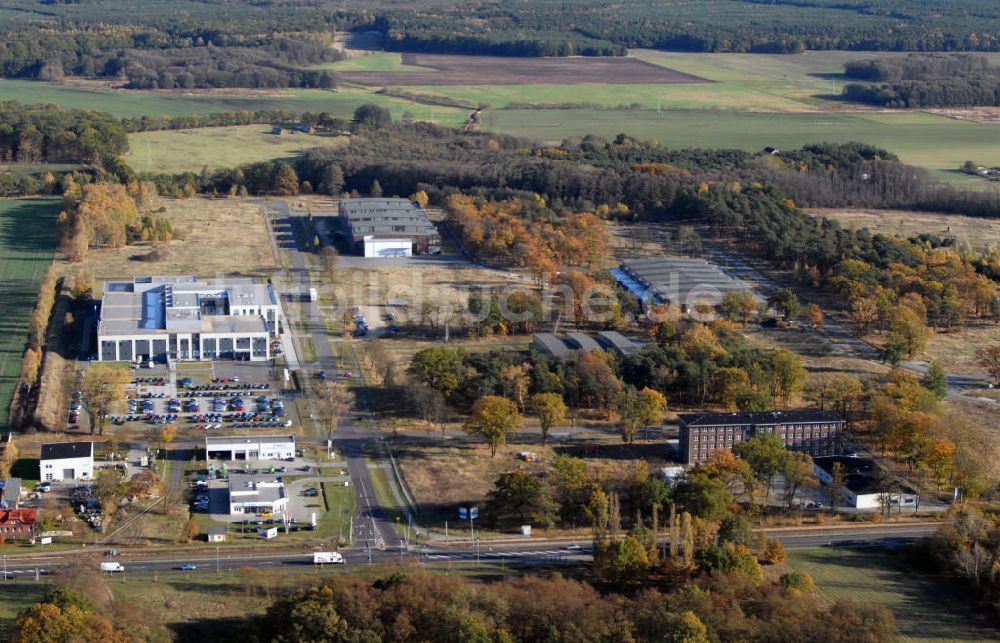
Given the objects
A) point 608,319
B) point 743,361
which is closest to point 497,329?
point 608,319

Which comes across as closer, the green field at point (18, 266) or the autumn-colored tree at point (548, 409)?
the autumn-colored tree at point (548, 409)

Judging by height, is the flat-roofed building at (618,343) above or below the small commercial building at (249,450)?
above

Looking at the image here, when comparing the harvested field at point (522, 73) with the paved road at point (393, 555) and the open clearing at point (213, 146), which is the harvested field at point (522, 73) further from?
the paved road at point (393, 555)

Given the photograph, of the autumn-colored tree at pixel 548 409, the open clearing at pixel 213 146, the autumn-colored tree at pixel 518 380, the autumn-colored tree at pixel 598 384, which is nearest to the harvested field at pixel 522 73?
the open clearing at pixel 213 146

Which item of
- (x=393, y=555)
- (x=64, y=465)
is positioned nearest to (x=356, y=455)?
(x=393, y=555)

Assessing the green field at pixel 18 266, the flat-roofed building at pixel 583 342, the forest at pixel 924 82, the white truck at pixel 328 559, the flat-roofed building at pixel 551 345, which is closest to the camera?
the white truck at pixel 328 559

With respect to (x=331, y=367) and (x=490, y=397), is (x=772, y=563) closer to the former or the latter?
(x=490, y=397)

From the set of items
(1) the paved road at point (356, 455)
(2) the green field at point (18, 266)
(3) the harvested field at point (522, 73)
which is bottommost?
(1) the paved road at point (356, 455)
